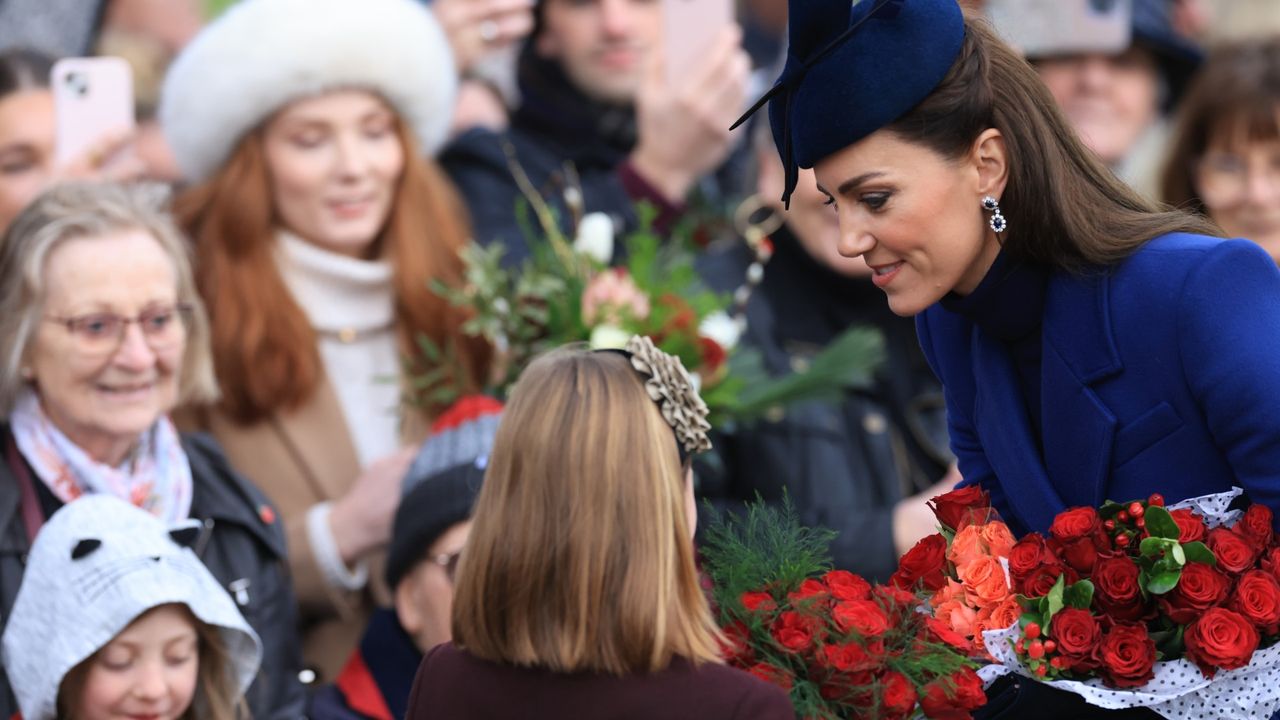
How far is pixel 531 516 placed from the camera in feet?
9.45

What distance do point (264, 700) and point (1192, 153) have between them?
3259mm

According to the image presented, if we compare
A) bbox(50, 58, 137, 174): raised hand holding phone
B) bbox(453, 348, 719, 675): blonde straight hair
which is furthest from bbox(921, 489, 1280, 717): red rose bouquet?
bbox(50, 58, 137, 174): raised hand holding phone

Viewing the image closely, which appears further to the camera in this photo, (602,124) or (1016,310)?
(602,124)

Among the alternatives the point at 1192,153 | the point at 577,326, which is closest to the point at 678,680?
the point at 577,326

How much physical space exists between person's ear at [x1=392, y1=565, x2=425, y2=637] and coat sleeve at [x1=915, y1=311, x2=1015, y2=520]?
1482 millimetres

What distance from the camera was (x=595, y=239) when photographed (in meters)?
4.73

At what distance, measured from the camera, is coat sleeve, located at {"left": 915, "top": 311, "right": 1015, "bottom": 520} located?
333 centimetres

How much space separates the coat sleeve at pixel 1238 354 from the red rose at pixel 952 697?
0.55 m

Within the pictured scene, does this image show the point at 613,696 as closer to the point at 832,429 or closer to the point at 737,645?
the point at 737,645

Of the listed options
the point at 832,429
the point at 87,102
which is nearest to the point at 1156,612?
the point at 832,429

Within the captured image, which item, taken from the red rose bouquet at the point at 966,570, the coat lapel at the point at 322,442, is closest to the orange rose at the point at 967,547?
the red rose bouquet at the point at 966,570

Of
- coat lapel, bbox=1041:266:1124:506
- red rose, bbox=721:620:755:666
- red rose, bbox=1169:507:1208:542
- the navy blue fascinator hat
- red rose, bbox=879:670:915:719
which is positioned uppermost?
the navy blue fascinator hat

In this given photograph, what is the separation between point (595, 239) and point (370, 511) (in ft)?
3.00

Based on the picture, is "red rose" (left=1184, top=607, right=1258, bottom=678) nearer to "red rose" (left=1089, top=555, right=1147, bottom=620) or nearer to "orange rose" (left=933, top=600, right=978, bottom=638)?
"red rose" (left=1089, top=555, right=1147, bottom=620)
